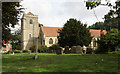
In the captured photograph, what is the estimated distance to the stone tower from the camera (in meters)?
Result: 46.6

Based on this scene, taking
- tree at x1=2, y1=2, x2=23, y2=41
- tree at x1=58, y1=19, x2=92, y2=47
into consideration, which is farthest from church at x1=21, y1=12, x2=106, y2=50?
tree at x1=2, y1=2, x2=23, y2=41

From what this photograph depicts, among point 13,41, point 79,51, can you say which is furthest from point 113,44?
point 13,41

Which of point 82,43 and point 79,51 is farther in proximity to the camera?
point 82,43

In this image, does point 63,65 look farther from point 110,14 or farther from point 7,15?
point 7,15

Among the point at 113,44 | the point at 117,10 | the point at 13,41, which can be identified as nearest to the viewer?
the point at 117,10

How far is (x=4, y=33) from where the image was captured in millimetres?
10781

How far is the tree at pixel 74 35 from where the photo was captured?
29922mm

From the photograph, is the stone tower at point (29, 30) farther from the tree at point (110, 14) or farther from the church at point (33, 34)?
the tree at point (110, 14)

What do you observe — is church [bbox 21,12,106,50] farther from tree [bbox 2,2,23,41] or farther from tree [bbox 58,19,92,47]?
tree [bbox 2,2,23,41]

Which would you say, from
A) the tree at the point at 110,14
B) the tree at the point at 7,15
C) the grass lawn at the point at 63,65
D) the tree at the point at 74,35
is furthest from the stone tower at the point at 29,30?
the tree at the point at 110,14

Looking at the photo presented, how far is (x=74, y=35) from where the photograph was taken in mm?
29719

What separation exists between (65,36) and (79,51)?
9417 mm

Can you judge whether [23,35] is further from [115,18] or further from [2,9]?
[115,18]

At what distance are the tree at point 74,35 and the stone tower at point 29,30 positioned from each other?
19.4 m
